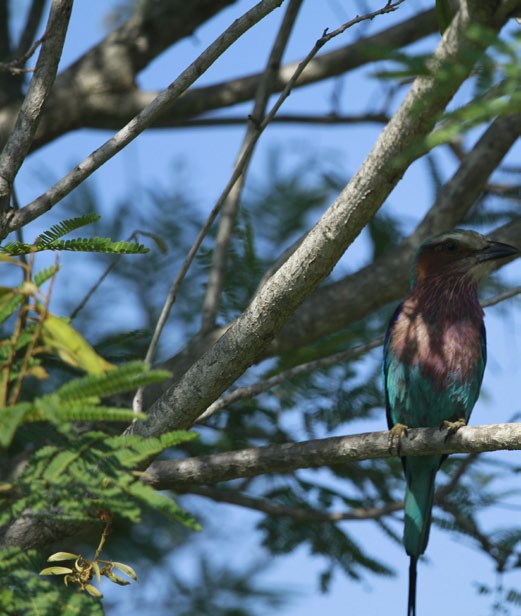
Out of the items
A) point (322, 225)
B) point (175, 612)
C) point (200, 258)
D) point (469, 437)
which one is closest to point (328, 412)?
point (200, 258)

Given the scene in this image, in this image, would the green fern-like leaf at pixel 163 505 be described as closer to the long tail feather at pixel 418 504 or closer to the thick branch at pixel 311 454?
the thick branch at pixel 311 454

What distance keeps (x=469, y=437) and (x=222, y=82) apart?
3416mm

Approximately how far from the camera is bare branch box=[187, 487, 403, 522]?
4927 millimetres

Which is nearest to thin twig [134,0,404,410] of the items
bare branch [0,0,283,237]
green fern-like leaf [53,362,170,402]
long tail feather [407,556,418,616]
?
bare branch [0,0,283,237]

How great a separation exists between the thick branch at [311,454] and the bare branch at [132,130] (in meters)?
1.05

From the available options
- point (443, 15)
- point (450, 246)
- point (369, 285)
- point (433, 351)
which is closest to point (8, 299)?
point (443, 15)

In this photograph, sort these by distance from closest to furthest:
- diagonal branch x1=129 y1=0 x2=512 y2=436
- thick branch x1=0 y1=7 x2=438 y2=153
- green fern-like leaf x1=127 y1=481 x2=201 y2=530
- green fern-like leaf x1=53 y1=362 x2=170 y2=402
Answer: green fern-like leaf x1=53 y1=362 x2=170 y2=402 < green fern-like leaf x1=127 y1=481 x2=201 y2=530 < diagonal branch x1=129 y1=0 x2=512 y2=436 < thick branch x1=0 y1=7 x2=438 y2=153

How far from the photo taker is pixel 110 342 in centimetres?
466

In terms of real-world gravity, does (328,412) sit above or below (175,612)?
above

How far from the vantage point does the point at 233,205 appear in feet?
16.5

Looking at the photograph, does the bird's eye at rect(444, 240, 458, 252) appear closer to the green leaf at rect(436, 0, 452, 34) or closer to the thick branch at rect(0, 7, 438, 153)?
the thick branch at rect(0, 7, 438, 153)

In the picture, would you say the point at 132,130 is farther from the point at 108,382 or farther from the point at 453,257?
the point at 453,257

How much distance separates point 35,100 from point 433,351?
2.74 metres

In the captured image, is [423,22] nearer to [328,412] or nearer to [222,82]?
[222,82]
